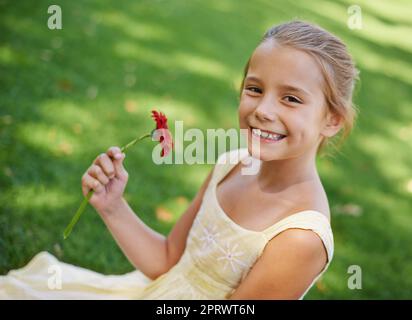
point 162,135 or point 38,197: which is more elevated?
point 162,135

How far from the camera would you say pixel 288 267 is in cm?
184

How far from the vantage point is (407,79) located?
7.38 metres

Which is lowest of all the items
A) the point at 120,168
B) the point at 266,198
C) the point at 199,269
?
the point at 199,269

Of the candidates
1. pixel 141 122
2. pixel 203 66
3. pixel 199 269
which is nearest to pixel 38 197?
pixel 141 122

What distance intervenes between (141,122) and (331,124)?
2.68 metres

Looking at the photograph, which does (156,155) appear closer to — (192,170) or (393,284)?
(192,170)

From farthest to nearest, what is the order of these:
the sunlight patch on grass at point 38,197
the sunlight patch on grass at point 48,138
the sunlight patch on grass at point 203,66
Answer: the sunlight patch on grass at point 203,66 < the sunlight patch on grass at point 48,138 < the sunlight patch on grass at point 38,197

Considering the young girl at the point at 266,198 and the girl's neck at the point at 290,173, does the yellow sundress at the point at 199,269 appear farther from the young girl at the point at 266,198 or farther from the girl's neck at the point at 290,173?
the girl's neck at the point at 290,173

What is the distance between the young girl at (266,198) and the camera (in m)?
1.86

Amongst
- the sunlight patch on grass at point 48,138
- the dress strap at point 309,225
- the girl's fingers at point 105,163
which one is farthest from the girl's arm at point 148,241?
the sunlight patch on grass at point 48,138

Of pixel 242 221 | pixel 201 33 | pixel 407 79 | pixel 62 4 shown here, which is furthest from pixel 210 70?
pixel 242 221

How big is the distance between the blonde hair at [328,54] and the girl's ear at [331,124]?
0.01 metres

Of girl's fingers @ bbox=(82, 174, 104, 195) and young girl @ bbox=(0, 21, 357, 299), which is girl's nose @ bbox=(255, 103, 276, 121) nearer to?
young girl @ bbox=(0, 21, 357, 299)

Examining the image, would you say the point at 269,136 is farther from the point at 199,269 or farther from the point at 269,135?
the point at 199,269
